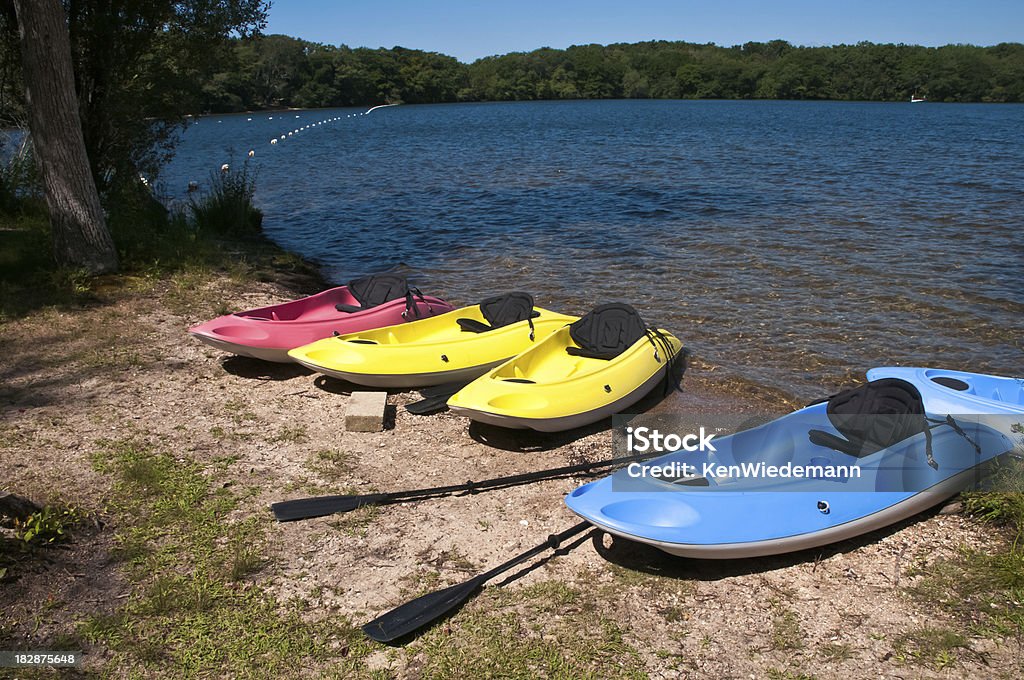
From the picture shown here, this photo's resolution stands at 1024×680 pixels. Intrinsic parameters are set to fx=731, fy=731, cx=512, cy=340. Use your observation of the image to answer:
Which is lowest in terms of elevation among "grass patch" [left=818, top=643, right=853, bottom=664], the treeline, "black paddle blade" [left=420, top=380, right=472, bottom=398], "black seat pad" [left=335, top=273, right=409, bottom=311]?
"grass patch" [left=818, top=643, right=853, bottom=664]

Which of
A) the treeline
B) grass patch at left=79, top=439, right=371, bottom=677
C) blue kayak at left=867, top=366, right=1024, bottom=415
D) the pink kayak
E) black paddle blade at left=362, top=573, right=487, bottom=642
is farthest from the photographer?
the treeline

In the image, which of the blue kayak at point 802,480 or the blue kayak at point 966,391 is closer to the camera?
the blue kayak at point 802,480

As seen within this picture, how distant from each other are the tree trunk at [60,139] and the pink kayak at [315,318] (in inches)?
101

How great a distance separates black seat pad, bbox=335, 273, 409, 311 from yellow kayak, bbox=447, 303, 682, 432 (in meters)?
2.18

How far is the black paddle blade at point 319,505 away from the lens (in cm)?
480

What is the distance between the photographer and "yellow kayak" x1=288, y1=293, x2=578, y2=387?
677 centimetres

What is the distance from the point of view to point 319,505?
16.0 feet

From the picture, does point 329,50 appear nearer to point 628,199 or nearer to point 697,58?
point 697,58

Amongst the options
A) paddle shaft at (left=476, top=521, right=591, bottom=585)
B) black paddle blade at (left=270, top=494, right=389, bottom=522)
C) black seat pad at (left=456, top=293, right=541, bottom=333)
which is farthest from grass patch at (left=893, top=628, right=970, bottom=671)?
black seat pad at (left=456, top=293, right=541, bottom=333)

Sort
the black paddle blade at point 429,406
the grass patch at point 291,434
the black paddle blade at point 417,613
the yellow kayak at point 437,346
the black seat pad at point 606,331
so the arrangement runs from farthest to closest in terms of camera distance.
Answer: the black seat pad at point 606,331 < the yellow kayak at point 437,346 < the black paddle blade at point 429,406 < the grass patch at point 291,434 < the black paddle blade at point 417,613

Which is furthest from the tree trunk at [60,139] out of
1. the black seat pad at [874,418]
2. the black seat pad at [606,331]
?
the black seat pad at [874,418]

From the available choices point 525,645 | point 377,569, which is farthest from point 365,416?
point 525,645

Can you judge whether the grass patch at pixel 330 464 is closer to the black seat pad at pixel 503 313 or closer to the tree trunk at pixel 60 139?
the black seat pad at pixel 503 313

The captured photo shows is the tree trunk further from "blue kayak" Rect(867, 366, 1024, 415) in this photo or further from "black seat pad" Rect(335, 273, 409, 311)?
"blue kayak" Rect(867, 366, 1024, 415)
